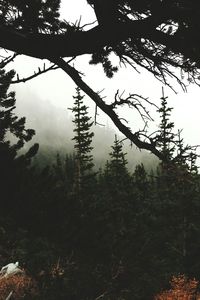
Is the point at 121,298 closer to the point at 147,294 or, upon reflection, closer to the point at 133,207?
the point at 147,294

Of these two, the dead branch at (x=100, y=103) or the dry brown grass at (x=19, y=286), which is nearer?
the dead branch at (x=100, y=103)

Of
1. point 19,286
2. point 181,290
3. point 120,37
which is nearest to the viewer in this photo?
point 120,37

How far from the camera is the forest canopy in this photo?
3.17 meters

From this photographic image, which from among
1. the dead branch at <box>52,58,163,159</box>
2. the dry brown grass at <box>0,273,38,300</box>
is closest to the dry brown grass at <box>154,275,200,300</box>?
the dry brown grass at <box>0,273,38,300</box>

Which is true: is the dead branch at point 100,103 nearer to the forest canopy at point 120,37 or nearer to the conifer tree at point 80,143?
the forest canopy at point 120,37

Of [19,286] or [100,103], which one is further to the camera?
[19,286]

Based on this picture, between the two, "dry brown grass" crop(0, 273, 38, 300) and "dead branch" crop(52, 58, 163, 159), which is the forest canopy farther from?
"dry brown grass" crop(0, 273, 38, 300)

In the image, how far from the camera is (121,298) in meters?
23.5

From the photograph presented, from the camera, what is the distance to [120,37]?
130 inches

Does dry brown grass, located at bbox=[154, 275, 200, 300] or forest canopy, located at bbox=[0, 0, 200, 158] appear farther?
dry brown grass, located at bbox=[154, 275, 200, 300]

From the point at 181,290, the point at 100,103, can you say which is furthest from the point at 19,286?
the point at 100,103

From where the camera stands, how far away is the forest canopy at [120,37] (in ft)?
10.4

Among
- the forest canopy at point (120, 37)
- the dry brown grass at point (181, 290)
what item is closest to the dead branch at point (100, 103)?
the forest canopy at point (120, 37)

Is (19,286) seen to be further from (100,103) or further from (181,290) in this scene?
(100,103)
